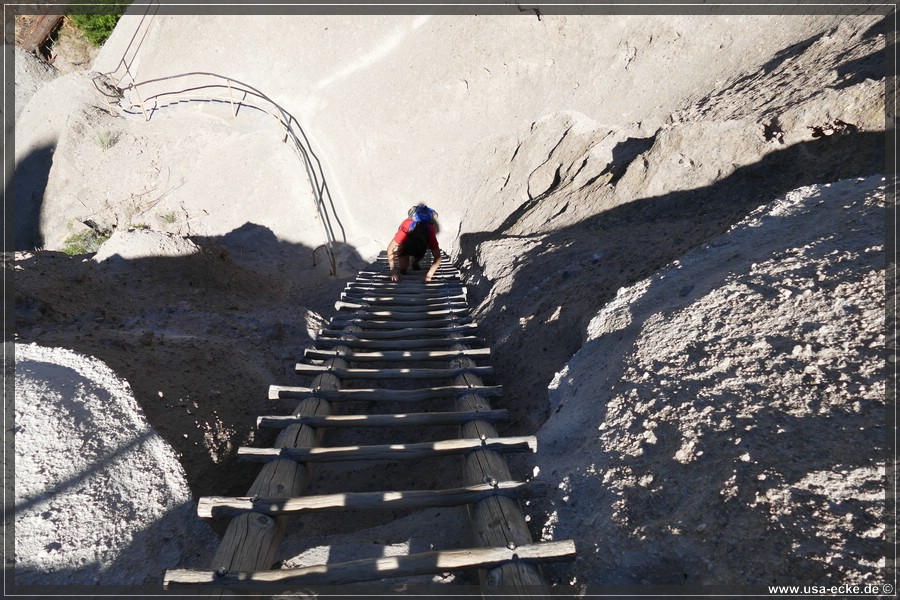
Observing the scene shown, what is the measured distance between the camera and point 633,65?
1029cm

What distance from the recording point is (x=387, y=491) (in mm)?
3537

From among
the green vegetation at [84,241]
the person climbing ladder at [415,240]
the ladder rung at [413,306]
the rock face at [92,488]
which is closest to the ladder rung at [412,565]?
the rock face at [92,488]

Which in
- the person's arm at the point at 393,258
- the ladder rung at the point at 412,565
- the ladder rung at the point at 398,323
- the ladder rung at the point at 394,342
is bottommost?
the ladder rung at the point at 412,565

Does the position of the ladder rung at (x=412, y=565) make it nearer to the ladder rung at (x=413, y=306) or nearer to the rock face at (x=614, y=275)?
the rock face at (x=614, y=275)

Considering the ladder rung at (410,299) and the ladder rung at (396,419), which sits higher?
the ladder rung at (410,299)

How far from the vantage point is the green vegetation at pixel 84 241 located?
14522mm

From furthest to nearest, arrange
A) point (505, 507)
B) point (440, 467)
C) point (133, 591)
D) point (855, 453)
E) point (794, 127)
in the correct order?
1. point (794, 127)
2. point (440, 467)
3. point (505, 507)
4. point (133, 591)
5. point (855, 453)

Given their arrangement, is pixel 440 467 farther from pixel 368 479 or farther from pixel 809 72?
pixel 809 72

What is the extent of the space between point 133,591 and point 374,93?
1508cm

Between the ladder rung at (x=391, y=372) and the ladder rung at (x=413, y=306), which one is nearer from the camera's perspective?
the ladder rung at (x=391, y=372)

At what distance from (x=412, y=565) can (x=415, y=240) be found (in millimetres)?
6456

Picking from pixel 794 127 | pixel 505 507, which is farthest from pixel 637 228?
pixel 505 507

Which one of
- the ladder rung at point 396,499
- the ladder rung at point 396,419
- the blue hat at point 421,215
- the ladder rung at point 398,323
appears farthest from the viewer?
the blue hat at point 421,215

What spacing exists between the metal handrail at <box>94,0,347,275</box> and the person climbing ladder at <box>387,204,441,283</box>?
4133 millimetres
